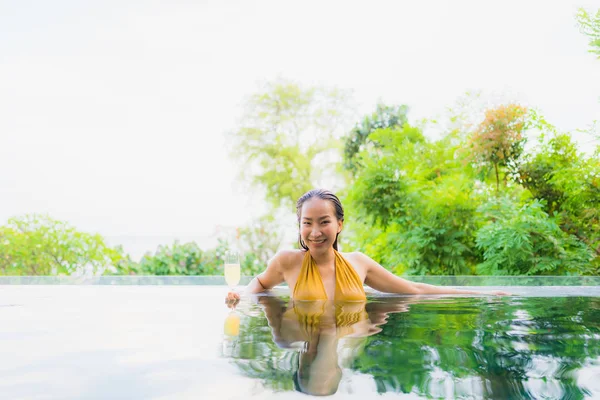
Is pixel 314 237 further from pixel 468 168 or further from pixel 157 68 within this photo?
pixel 157 68

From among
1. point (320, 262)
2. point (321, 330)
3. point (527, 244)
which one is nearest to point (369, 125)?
point (527, 244)

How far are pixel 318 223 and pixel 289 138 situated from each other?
41.9 ft

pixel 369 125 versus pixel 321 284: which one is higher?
pixel 369 125

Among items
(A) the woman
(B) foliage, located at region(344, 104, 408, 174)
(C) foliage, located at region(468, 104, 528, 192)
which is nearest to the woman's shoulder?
(A) the woman

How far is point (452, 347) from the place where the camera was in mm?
1418

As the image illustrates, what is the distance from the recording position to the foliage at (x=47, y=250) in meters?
8.27

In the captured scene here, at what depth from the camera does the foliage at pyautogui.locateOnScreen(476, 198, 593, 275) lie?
610 cm

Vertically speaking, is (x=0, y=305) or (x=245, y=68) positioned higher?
(x=245, y=68)

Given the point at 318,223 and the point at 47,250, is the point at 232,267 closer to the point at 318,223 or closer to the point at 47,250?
the point at 318,223

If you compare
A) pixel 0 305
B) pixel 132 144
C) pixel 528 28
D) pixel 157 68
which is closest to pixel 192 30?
pixel 157 68

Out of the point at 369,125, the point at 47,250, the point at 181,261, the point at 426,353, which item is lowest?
the point at 426,353

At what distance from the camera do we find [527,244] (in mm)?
6086

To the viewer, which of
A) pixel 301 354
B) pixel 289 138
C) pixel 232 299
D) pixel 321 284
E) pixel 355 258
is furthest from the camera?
pixel 289 138

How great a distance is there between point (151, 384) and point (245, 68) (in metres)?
14.5
